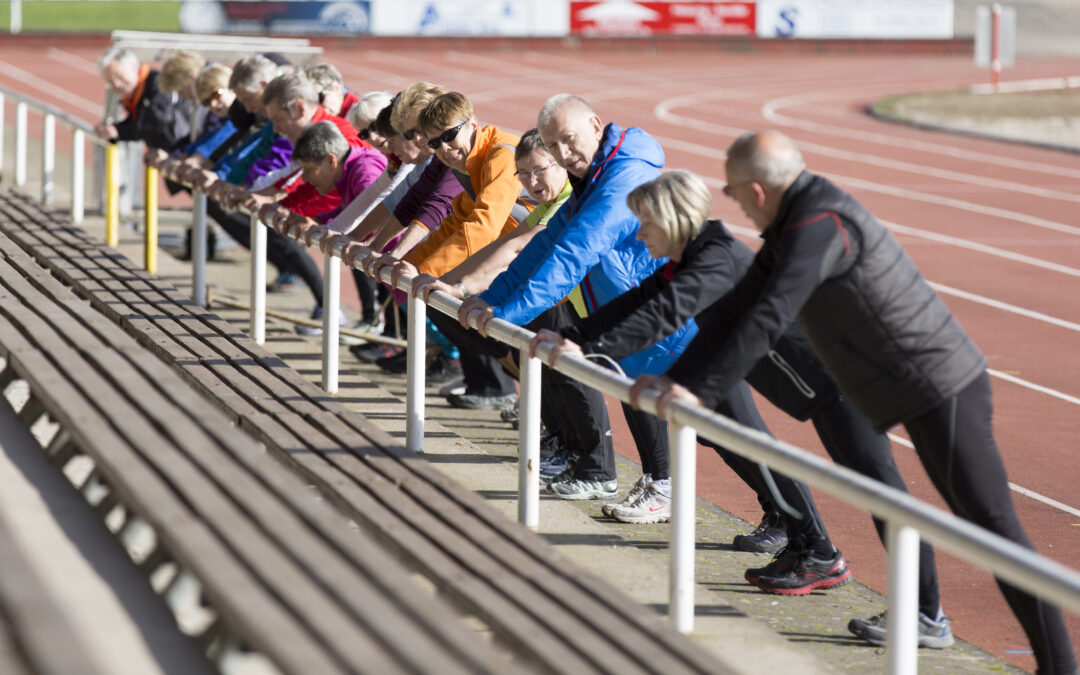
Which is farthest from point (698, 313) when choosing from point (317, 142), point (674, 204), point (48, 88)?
point (48, 88)

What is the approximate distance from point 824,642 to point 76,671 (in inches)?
104

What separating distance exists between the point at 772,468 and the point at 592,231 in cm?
125

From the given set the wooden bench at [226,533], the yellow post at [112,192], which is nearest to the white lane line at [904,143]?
the yellow post at [112,192]

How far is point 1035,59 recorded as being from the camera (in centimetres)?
5088

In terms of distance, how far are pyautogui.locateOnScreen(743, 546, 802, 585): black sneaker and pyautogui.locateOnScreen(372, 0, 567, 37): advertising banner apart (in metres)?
40.6

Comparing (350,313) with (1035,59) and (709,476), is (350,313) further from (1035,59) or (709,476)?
(1035,59)

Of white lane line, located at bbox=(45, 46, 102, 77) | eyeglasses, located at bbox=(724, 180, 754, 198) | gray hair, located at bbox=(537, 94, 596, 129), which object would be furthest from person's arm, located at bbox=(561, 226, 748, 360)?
white lane line, located at bbox=(45, 46, 102, 77)

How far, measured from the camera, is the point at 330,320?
7203 millimetres

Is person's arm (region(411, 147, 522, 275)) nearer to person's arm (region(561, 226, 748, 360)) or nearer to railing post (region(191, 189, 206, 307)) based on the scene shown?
person's arm (region(561, 226, 748, 360))

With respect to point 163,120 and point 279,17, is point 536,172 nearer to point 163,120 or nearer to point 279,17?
point 163,120

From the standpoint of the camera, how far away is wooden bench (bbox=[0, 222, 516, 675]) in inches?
126

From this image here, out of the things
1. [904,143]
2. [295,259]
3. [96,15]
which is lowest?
[295,259]

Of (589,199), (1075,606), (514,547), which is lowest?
(514,547)

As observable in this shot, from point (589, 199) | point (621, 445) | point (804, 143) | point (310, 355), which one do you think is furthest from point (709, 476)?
point (804, 143)
